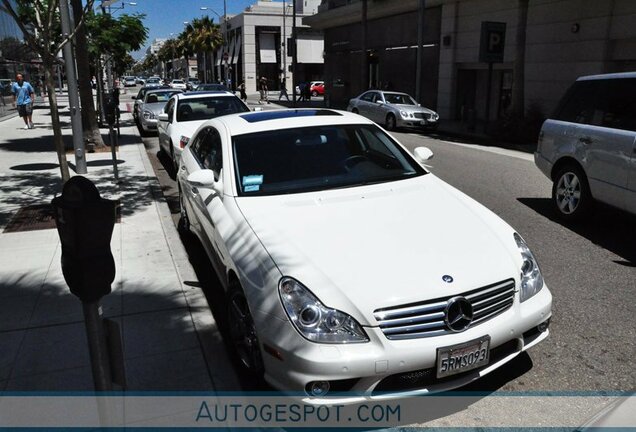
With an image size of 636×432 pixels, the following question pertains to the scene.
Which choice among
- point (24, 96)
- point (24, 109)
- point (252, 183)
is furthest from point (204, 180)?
point (24, 109)

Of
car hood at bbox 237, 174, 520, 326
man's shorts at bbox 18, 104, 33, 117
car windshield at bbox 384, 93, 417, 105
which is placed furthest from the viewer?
car windshield at bbox 384, 93, 417, 105

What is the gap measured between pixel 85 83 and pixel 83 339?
11.2 metres

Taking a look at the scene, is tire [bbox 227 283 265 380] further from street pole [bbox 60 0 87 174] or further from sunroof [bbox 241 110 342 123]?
street pole [bbox 60 0 87 174]

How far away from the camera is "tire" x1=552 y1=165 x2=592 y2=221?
22.2 feet

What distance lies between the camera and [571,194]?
23.1ft

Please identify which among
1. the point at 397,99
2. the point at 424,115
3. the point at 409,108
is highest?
the point at 397,99

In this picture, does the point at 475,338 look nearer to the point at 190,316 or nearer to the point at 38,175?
the point at 190,316

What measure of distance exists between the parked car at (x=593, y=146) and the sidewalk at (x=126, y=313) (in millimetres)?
4664

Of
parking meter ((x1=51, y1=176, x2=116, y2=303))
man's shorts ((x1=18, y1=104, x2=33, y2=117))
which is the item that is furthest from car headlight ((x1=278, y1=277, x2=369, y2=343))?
man's shorts ((x1=18, y1=104, x2=33, y2=117))

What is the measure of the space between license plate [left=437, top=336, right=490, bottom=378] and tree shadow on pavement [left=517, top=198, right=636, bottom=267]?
3369 millimetres

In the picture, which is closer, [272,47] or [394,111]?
[394,111]

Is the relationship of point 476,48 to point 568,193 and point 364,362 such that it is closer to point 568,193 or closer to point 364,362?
point 568,193

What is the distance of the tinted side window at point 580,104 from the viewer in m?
6.78

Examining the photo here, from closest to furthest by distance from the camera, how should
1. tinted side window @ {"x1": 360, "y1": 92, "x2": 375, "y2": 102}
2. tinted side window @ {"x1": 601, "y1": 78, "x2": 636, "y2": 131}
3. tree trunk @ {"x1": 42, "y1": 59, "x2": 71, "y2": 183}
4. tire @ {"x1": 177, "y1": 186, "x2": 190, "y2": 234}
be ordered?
tinted side window @ {"x1": 601, "y1": 78, "x2": 636, "y2": 131}
tire @ {"x1": 177, "y1": 186, "x2": 190, "y2": 234}
tree trunk @ {"x1": 42, "y1": 59, "x2": 71, "y2": 183}
tinted side window @ {"x1": 360, "y1": 92, "x2": 375, "y2": 102}
